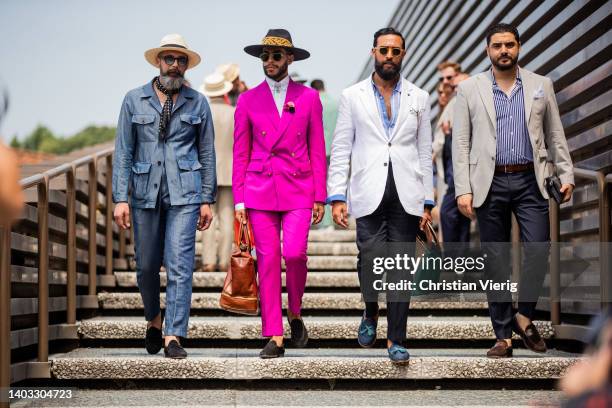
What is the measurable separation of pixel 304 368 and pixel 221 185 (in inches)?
132

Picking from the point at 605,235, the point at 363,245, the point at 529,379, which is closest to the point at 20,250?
the point at 363,245

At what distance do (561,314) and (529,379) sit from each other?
1.59 metres

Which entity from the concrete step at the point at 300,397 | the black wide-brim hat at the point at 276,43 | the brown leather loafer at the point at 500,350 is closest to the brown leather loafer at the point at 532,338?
the brown leather loafer at the point at 500,350

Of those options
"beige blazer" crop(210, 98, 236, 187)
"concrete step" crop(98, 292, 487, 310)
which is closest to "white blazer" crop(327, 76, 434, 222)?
"concrete step" crop(98, 292, 487, 310)

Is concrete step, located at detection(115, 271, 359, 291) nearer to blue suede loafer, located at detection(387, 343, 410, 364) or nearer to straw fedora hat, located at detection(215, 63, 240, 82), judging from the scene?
blue suede loafer, located at detection(387, 343, 410, 364)

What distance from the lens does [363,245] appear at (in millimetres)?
5445

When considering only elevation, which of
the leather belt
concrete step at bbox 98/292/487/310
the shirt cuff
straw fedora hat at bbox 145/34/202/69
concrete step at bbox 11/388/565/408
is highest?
straw fedora hat at bbox 145/34/202/69

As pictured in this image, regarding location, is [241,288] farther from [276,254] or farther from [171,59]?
[171,59]

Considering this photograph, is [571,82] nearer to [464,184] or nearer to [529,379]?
[464,184]

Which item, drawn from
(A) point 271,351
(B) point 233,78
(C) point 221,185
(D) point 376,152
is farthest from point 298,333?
(B) point 233,78

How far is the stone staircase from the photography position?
523 cm

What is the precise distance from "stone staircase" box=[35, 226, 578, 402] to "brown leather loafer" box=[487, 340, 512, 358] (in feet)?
0.29

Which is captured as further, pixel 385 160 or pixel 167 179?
pixel 167 179

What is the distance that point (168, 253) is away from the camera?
552 cm
